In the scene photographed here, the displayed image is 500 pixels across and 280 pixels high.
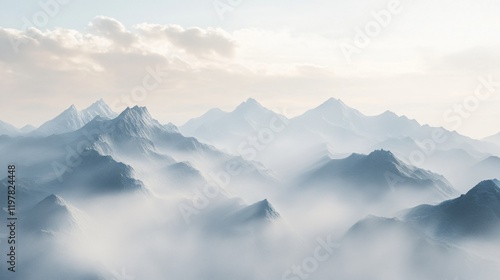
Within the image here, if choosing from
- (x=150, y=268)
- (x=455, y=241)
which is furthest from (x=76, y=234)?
(x=455, y=241)

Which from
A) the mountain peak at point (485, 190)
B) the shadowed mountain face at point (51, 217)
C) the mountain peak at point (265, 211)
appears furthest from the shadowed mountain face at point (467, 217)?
the shadowed mountain face at point (51, 217)

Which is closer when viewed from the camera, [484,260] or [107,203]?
[484,260]

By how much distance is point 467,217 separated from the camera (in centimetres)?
15975

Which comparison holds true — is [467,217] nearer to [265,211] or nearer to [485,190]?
[485,190]

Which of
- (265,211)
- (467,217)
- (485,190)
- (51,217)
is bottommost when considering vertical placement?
(467,217)

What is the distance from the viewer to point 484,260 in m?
141

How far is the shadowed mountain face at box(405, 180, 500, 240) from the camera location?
15662 cm

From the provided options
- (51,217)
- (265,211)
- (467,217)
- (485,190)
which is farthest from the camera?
(265,211)

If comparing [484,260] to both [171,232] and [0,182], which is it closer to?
[171,232]

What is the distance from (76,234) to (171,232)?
44422 mm

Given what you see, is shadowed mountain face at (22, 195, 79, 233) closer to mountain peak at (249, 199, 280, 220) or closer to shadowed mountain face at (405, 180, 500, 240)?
mountain peak at (249, 199, 280, 220)

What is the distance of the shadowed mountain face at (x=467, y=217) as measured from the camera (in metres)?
157

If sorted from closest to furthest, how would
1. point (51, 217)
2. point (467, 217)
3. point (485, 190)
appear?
point (51, 217)
point (467, 217)
point (485, 190)

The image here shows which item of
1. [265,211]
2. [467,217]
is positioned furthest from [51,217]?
[467,217]
